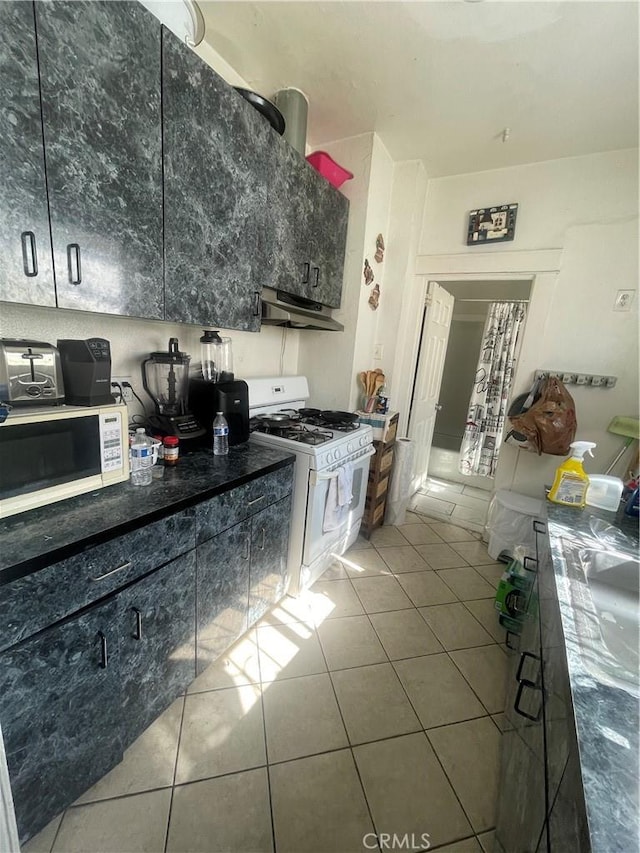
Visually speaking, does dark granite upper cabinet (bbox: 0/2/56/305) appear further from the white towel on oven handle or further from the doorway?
the doorway

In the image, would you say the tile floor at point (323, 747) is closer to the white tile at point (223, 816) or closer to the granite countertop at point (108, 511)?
the white tile at point (223, 816)

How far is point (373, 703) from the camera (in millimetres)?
1422

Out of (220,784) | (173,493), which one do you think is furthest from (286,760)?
(173,493)

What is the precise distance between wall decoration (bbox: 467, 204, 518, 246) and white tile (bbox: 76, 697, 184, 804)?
11.1 ft

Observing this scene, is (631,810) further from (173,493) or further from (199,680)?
(199,680)

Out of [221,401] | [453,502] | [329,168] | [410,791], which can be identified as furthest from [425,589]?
[329,168]

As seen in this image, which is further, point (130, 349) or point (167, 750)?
point (130, 349)

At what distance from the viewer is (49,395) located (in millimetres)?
1066

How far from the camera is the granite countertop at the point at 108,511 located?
799 mm

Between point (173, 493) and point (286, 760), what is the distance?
1.07m

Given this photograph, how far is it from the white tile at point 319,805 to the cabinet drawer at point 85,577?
0.89 m

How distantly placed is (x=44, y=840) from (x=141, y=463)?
1118 mm

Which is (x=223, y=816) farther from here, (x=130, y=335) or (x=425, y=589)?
(x=130, y=335)

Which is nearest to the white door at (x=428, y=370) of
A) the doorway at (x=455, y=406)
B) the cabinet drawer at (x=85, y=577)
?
the doorway at (x=455, y=406)
